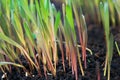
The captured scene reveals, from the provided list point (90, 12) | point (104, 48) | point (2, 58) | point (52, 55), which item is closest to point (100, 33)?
point (90, 12)

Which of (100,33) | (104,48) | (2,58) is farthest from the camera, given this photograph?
(100,33)

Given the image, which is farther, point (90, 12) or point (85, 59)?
point (90, 12)

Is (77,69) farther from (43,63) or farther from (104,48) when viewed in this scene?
(104,48)

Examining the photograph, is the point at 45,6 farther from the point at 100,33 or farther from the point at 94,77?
the point at 100,33

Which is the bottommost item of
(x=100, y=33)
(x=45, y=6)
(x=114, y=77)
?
(x=114, y=77)

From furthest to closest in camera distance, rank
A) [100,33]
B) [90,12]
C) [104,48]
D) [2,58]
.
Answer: [90,12] → [100,33] → [104,48] → [2,58]

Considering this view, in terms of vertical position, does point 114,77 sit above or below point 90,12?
below

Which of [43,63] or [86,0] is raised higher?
[86,0]

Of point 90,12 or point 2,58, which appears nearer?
point 2,58

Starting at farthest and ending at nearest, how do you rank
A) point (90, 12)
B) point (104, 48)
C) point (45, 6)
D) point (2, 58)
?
point (90, 12) → point (104, 48) → point (2, 58) → point (45, 6)
